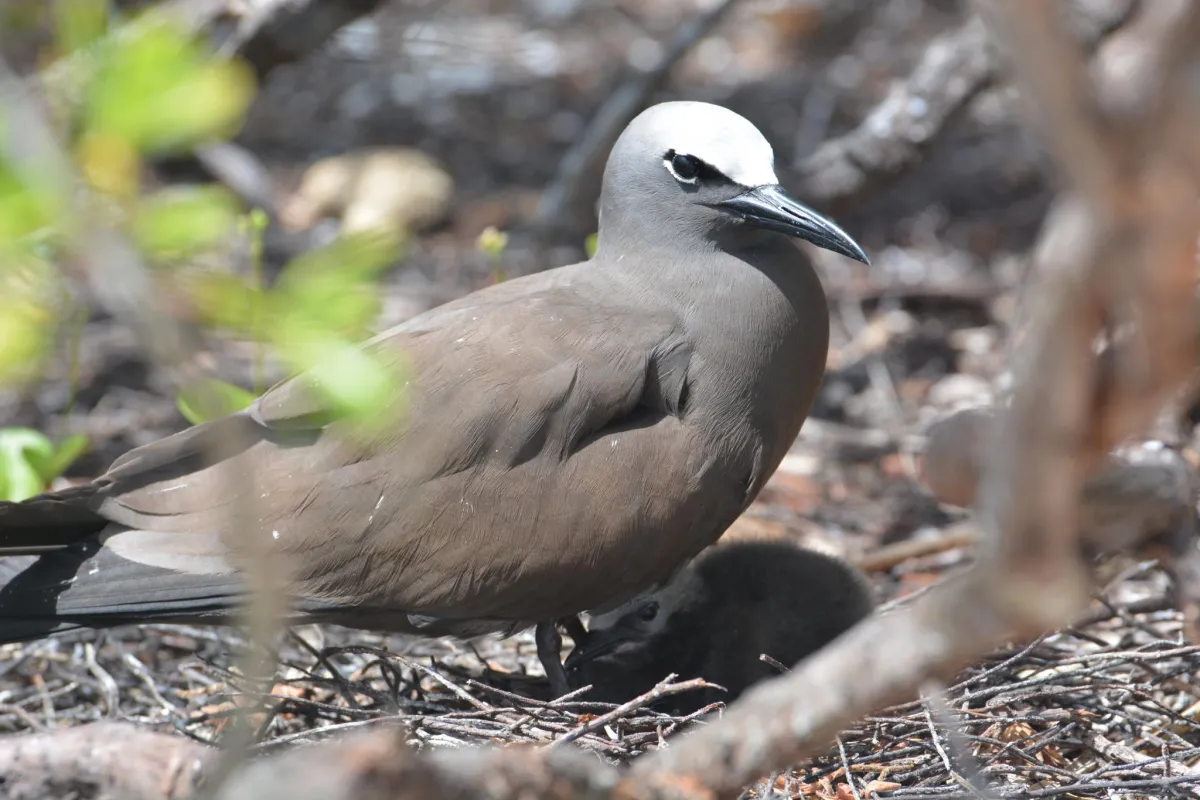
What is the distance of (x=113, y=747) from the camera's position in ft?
8.71

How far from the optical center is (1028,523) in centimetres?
191

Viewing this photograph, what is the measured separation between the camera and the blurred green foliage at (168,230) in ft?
5.74

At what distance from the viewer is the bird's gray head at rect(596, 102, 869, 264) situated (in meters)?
3.99

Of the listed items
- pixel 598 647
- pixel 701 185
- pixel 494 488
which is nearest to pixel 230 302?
pixel 494 488

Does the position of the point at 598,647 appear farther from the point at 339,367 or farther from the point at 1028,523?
the point at 339,367

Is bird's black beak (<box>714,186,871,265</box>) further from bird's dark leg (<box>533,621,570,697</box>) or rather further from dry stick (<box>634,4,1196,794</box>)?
dry stick (<box>634,4,1196,794</box>)

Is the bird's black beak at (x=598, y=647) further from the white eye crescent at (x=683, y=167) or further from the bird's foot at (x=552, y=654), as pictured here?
the white eye crescent at (x=683, y=167)

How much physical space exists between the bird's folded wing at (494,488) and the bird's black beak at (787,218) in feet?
1.62

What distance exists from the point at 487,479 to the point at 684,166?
3.66 ft

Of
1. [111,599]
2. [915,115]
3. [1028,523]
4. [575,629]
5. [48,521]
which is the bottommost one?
[575,629]

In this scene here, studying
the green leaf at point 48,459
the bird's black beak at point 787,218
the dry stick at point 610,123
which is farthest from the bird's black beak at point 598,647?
the dry stick at point 610,123

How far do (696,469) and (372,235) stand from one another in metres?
1.93

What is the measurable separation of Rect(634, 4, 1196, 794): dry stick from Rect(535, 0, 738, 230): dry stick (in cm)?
464

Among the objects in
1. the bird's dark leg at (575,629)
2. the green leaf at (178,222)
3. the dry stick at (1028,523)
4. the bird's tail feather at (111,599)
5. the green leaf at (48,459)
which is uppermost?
the green leaf at (178,222)
